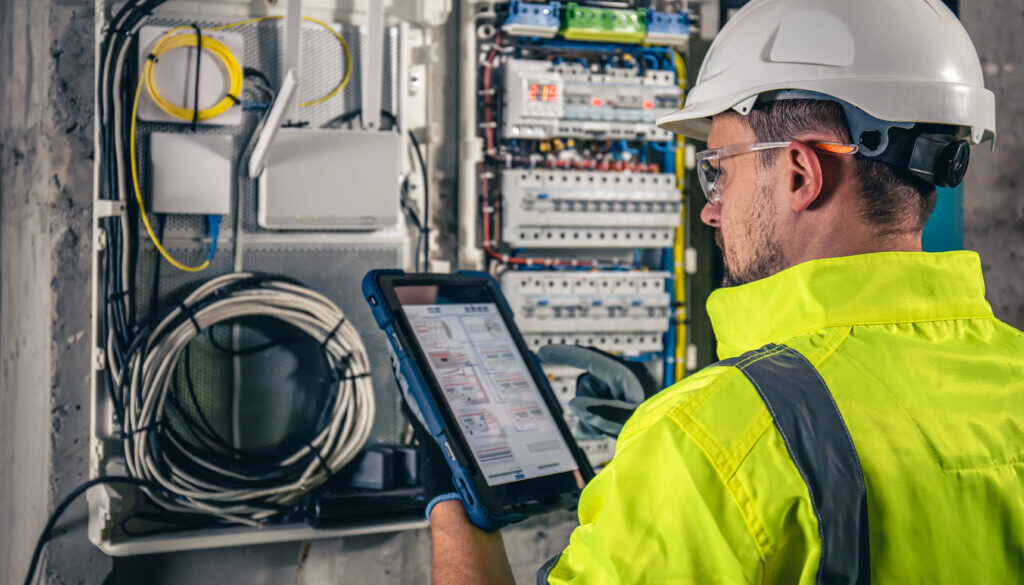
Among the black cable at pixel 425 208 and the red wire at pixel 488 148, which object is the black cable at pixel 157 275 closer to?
the black cable at pixel 425 208

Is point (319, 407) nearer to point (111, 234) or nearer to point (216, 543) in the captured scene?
point (216, 543)

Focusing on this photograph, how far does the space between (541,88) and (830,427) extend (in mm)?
1656

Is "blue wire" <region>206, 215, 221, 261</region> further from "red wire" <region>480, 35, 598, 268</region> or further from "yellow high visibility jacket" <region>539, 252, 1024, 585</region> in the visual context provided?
"yellow high visibility jacket" <region>539, 252, 1024, 585</region>

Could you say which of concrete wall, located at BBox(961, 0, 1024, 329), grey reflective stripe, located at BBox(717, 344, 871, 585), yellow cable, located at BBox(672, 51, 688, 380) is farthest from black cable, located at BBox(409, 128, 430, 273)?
concrete wall, located at BBox(961, 0, 1024, 329)

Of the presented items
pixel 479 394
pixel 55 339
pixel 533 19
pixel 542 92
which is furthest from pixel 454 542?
pixel 533 19

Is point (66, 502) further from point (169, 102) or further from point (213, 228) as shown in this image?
point (169, 102)

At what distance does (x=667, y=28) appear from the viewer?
2471mm

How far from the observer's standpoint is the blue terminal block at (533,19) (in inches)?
92.4

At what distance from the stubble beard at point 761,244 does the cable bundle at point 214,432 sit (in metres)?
1.25

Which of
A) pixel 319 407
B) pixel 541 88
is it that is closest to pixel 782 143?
pixel 541 88

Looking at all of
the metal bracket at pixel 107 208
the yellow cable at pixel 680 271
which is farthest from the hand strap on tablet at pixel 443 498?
the yellow cable at pixel 680 271

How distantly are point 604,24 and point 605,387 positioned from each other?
1102 mm

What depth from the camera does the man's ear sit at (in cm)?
108

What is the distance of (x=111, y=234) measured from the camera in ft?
6.76
